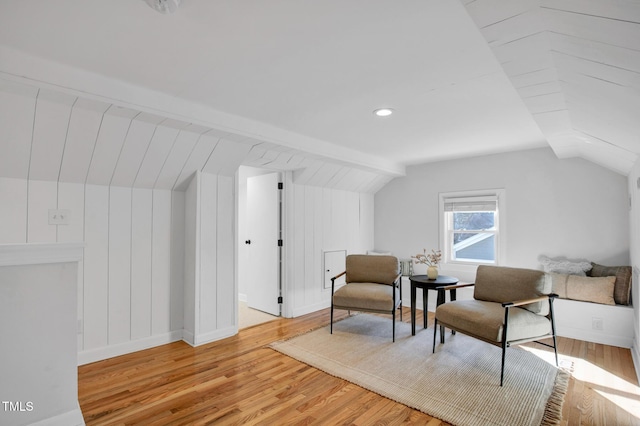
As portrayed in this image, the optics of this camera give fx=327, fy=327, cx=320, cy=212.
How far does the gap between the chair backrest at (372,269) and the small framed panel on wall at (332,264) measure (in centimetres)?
58

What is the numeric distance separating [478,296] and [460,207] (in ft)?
6.10

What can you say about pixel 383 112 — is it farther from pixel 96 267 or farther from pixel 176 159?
pixel 96 267

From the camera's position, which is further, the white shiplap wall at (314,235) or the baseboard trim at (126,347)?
the white shiplap wall at (314,235)

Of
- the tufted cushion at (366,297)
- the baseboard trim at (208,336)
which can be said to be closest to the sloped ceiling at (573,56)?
the tufted cushion at (366,297)

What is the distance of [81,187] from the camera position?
292cm

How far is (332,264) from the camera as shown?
5031mm

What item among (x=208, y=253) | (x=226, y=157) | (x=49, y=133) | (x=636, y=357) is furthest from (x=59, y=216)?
(x=636, y=357)

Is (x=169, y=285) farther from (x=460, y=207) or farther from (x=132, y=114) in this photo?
(x=460, y=207)

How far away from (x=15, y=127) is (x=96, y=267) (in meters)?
1.34

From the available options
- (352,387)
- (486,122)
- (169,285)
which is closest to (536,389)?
(352,387)

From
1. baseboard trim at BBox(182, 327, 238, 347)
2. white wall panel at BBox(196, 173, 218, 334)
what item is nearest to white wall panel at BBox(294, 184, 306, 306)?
baseboard trim at BBox(182, 327, 238, 347)

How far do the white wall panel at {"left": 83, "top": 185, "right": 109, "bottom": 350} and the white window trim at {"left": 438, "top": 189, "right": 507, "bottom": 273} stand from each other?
4.31 meters

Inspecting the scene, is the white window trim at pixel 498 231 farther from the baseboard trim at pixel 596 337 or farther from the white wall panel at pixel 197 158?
the white wall panel at pixel 197 158

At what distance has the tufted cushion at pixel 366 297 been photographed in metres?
3.48
